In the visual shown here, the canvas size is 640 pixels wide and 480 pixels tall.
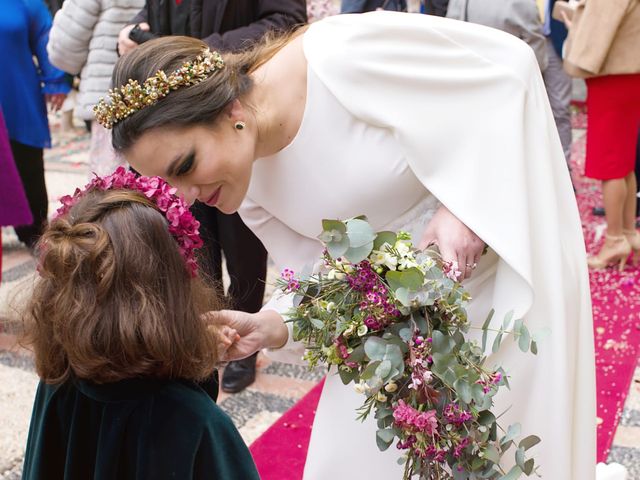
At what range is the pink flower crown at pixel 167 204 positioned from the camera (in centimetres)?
175

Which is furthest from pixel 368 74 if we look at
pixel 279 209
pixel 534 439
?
pixel 534 439

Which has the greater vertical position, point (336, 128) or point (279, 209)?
point (336, 128)

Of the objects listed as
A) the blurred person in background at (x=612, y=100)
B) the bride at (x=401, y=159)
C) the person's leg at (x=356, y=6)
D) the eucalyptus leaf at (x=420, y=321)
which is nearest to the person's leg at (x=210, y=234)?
the bride at (x=401, y=159)

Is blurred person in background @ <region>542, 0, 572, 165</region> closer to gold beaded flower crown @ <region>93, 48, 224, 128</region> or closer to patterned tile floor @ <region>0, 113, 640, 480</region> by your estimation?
patterned tile floor @ <region>0, 113, 640, 480</region>

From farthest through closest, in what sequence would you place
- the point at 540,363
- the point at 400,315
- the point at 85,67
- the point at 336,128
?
the point at 85,67 < the point at 336,128 < the point at 540,363 < the point at 400,315

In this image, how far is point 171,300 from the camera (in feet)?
5.66

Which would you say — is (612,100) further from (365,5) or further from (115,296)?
(115,296)

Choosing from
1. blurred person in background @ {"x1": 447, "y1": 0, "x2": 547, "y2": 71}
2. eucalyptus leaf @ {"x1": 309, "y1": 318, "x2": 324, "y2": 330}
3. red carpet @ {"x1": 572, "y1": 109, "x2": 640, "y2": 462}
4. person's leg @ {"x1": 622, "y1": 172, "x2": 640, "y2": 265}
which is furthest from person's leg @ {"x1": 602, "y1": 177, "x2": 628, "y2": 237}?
eucalyptus leaf @ {"x1": 309, "y1": 318, "x2": 324, "y2": 330}

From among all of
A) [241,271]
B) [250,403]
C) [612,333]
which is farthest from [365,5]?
[250,403]

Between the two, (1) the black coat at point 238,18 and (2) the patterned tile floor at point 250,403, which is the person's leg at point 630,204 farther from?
(1) the black coat at point 238,18

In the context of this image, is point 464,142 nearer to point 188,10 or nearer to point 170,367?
point 170,367

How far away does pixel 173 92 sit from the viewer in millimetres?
2047

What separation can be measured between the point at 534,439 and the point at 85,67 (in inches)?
120

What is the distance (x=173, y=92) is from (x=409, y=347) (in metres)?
0.80
